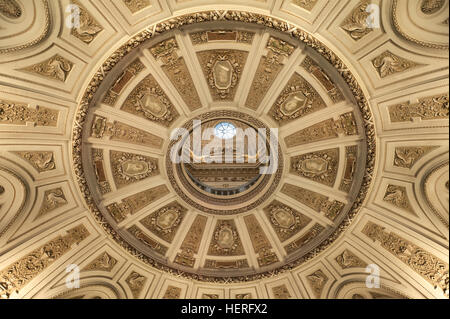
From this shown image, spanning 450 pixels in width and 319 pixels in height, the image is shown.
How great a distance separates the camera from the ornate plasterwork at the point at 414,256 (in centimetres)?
1016

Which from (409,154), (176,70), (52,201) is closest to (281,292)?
(409,154)

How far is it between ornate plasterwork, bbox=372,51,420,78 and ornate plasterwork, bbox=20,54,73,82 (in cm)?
939

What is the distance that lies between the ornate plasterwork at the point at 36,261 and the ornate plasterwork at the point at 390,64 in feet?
37.9

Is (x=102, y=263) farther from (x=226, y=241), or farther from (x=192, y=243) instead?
(x=226, y=241)

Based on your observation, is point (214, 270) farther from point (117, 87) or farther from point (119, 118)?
point (117, 87)

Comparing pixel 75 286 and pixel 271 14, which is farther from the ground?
pixel 271 14

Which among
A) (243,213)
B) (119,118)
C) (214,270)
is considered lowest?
(214,270)

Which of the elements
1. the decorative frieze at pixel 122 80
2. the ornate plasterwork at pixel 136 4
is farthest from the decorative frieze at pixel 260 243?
the ornate plasterwork at pixel 136 4

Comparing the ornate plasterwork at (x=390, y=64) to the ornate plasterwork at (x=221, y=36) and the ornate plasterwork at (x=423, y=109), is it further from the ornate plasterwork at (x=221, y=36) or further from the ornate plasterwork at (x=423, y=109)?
the ornate plasterwork at (x=221, y=36)

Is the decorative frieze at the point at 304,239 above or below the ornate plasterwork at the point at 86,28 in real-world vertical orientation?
below

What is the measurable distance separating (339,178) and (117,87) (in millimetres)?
8679
